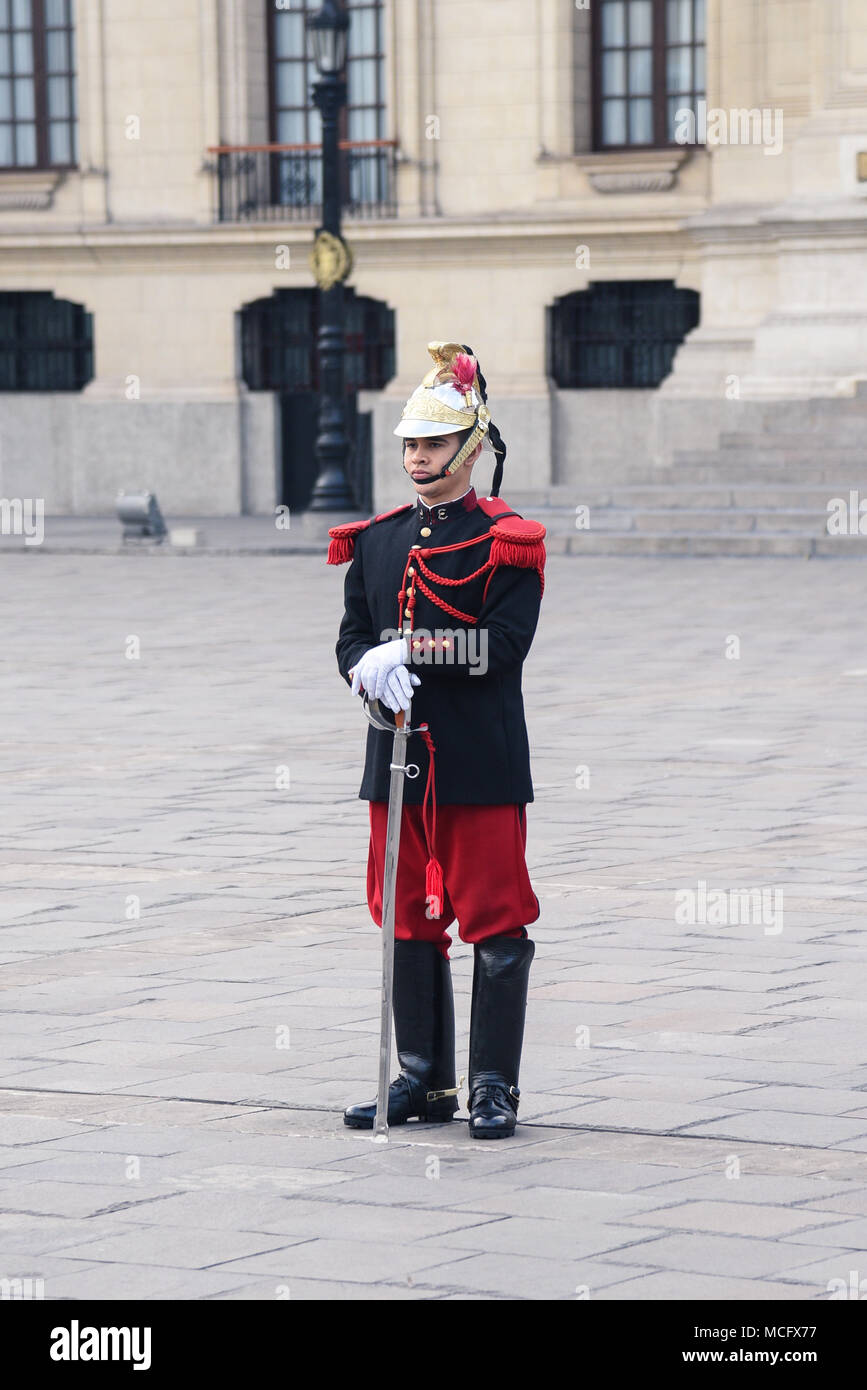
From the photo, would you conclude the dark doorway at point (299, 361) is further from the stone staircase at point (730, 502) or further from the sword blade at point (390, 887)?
the sword blade at point (390, 887)

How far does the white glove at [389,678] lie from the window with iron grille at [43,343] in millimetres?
26371

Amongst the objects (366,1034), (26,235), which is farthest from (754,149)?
(366,1034)

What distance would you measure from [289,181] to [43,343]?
3653mm

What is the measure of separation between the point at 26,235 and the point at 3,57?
106 inches

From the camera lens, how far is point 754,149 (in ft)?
88.8

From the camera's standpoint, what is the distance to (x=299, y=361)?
3044 centimetres

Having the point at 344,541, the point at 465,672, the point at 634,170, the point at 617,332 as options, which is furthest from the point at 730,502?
the point at 465,672

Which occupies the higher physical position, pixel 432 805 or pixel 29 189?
pixel 29 189

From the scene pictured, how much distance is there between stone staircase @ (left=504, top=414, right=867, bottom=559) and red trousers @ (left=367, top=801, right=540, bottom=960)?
15792 mm

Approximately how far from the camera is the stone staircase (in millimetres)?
21891

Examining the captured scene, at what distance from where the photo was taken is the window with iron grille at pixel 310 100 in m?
30.0

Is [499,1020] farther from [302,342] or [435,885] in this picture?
[302,342]

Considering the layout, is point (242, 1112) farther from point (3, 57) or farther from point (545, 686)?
point (3, 57)
